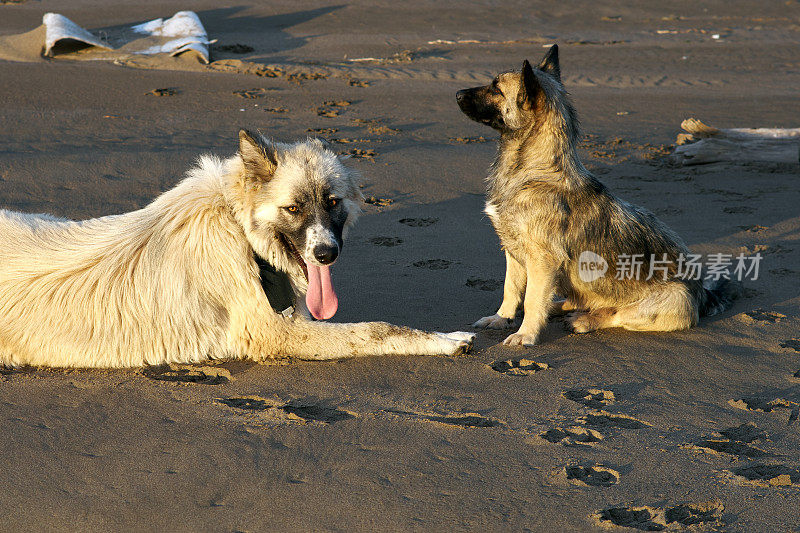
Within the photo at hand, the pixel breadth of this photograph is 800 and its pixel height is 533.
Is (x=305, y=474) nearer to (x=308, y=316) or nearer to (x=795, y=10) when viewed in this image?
(x=308, y=316)

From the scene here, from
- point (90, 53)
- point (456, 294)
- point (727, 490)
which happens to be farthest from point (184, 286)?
point (90, 53)

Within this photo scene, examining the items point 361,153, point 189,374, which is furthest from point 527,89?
point 361,153

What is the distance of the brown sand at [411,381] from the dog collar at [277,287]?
1.17 ft

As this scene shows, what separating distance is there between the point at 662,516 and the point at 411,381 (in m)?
1.66

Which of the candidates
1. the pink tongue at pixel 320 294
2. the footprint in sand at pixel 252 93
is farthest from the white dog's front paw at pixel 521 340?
the footprint in sand at pixel 252 93

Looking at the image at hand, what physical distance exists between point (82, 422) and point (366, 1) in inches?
612

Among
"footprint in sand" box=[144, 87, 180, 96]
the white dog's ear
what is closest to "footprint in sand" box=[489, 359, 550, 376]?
the white dog's ear

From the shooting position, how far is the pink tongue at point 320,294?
180 inches

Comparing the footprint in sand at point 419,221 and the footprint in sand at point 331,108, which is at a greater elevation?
the footprint in sand at point 331,108

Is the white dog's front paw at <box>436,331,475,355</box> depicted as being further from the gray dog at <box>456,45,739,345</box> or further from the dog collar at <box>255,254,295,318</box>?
the dog collar at <box>255,254,295,318</box>

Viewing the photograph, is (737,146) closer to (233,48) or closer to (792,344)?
(792,344)

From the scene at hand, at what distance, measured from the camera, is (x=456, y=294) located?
5941 millimetres

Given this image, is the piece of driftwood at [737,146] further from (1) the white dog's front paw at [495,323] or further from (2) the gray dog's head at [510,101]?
(1) the white dog's front paw at [495,323]

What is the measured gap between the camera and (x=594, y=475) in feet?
11.5
